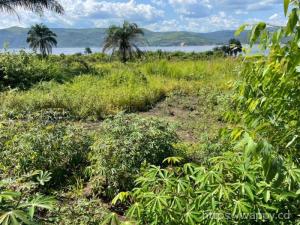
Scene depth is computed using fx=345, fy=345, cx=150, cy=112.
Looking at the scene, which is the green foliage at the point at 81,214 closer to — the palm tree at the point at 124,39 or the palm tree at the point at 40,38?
the palm tree at the point at 124,39

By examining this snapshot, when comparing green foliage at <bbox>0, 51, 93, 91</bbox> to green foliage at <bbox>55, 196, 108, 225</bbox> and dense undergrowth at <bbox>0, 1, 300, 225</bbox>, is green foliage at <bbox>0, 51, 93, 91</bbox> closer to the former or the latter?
dense undergrowth at <bbox>0, 1, 300, 225</bbox>

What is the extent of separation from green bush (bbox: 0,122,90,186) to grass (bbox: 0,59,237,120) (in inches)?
40.2

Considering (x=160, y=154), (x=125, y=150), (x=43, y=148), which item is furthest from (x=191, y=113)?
(x=43, y=148)

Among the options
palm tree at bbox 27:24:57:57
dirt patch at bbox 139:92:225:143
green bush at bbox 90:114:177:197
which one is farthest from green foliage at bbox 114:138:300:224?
palm tree at bbox 27:24:57:57

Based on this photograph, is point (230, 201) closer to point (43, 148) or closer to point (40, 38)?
point (43, 148)

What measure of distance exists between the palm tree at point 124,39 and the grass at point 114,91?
743cm

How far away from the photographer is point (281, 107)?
Answer: 5.37 ft

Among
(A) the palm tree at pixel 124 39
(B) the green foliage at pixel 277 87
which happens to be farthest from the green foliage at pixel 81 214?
(A) the palm tree at pixel 124 39

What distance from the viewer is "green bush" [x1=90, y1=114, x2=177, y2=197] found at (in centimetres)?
378

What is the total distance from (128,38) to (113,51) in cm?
147

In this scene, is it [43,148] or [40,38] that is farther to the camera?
[40,38]

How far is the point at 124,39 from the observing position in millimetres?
21250

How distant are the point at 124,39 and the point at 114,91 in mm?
12851

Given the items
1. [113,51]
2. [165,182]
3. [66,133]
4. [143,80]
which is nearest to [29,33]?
[113,51]
